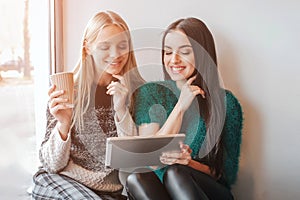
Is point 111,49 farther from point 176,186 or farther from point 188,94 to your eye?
point 176,186

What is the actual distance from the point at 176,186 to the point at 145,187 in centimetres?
10

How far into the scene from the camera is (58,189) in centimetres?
134

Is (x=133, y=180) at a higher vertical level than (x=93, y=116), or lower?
lower

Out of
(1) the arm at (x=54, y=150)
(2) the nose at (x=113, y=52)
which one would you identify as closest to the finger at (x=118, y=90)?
(2) the nose at (x=113, y=52)

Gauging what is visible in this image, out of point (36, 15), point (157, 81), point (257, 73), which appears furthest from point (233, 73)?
point (36, 15)

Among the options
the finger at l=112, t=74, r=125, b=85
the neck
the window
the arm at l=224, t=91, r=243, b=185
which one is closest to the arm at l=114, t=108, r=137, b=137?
the finger at l=112, t=74, r=125, b=85

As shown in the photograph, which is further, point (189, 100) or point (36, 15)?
point (36, 15)

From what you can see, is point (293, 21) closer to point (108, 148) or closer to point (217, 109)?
point (217, 109)

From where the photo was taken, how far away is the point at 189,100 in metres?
1.35

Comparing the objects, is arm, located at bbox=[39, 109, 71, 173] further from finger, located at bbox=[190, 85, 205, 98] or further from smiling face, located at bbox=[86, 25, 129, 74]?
finger, located at bbox=[190, 85, 205, 98]

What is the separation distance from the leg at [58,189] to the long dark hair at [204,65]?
1.46 feet

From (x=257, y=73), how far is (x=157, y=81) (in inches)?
15.5

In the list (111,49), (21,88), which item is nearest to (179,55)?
(111,49)

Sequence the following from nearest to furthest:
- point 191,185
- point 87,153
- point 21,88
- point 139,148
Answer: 1. point 191,185
2. point 139,148
3. point 87,153
4. point 21,88
